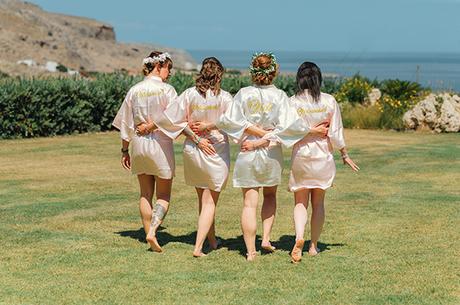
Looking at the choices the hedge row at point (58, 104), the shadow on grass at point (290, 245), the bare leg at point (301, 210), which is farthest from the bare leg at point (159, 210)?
the hedge row at point (58, 104)

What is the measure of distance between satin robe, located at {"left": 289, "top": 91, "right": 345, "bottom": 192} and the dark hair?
0.08 m

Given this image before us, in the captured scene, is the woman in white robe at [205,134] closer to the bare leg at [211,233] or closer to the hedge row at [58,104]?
the bare leg at [211,233]

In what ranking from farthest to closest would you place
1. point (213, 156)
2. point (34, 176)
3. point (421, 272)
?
point (34, 176) → point (213, 156) → point (421, 272)

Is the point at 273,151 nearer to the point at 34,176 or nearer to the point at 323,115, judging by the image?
the point at 323,115

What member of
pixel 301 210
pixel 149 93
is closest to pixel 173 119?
pixel 149 93

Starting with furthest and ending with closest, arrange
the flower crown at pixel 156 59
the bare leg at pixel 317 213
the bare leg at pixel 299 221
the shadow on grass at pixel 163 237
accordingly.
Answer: the shadow on grass at pixel 163 237 < the flower crown at pixel 156 59 < the bare leg at pixel 317 213 < the bare leg at pixel 299 221

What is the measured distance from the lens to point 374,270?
8.81 metres

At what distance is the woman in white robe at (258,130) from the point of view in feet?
29.9

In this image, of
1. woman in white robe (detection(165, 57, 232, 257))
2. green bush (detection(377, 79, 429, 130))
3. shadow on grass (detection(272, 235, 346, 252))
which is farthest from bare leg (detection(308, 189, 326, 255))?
green bush (detection(377, 79, 429, 130))

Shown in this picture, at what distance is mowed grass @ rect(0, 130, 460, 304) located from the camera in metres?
8.02

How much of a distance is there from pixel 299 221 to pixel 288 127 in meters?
0.99

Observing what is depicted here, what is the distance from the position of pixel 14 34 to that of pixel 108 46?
3869 centimetres

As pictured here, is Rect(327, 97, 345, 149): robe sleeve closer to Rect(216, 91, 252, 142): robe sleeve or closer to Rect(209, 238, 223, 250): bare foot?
Rect(216, 91, 252, 142): robe sleeve

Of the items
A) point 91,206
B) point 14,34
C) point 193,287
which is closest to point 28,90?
point 91,206
